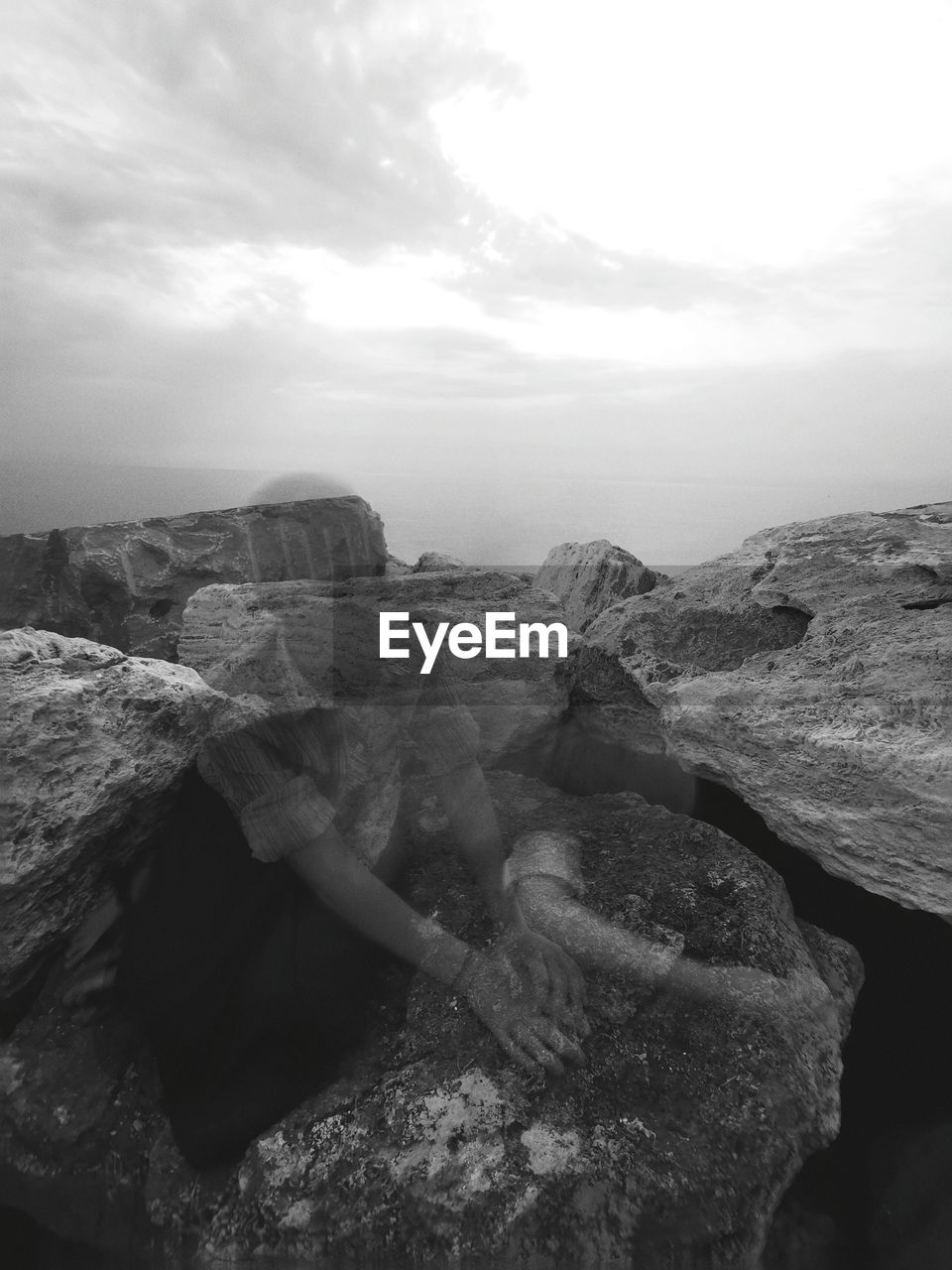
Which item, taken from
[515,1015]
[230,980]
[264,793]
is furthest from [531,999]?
[264,793]

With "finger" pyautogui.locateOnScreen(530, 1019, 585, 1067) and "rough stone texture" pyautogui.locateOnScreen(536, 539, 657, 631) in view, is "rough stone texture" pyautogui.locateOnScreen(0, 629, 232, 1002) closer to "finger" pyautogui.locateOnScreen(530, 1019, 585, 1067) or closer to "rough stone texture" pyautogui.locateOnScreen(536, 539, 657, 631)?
"finger" pyautogui.locateOnScreen(530, 1019, 585, 1067)

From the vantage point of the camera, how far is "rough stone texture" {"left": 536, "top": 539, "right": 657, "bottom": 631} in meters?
3.18

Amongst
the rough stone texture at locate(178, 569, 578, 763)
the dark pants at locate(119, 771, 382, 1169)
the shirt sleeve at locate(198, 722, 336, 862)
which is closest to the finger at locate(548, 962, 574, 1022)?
the dark pants at locate(119, 771, 382, 1169)

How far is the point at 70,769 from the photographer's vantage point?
1305 mm

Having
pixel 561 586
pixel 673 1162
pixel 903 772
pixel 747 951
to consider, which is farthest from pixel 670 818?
pixel 561 586

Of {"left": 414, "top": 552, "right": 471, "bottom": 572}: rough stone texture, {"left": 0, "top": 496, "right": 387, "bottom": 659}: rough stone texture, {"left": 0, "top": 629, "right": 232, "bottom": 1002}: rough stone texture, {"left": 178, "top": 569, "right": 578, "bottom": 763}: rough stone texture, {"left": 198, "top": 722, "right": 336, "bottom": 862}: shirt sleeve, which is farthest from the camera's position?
{"left": 414, "top": 552, "right": 471, "bottom": 572}: rough stone texture

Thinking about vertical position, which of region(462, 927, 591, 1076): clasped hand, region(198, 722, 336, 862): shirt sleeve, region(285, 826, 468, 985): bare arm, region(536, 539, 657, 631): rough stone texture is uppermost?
region(536, 539, 657, 631): rough stone texture

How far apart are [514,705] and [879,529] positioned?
137cm

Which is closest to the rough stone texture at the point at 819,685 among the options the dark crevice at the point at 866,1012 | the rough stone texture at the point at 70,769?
the dark crevice at the point at 866,1012

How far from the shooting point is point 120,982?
53.4 inches

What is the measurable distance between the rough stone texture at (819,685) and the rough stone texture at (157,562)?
1863 mm

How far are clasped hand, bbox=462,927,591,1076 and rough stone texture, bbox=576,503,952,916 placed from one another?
70 centimetres

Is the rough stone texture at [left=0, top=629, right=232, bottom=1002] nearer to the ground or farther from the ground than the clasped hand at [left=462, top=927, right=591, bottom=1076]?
farther from the ground

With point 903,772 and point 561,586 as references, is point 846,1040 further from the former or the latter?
point 561,586
